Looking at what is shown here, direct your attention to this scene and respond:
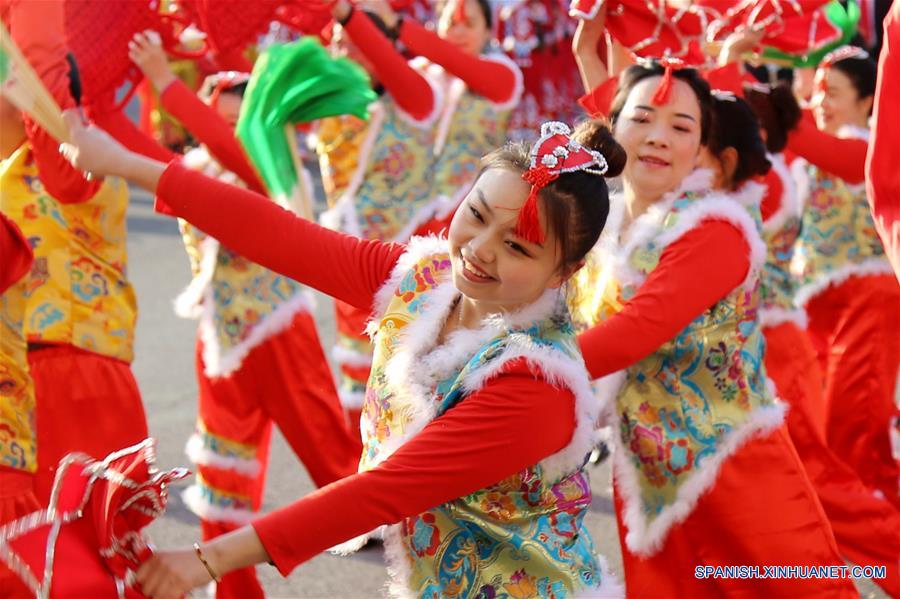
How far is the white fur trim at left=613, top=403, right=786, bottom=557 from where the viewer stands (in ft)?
9.89

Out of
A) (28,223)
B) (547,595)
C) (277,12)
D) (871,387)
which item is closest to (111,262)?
(28,223)

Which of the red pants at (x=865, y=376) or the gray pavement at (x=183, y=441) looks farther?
the red pants at (x=865, y=376)

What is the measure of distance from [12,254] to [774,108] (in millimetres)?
2465

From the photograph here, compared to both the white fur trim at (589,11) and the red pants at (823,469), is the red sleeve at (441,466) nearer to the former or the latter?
the white fur trim at (589,11)

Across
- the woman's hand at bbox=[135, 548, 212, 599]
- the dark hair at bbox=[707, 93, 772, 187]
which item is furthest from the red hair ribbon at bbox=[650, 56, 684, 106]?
the woman's hand at bbox=[135, 548, 212, 599]

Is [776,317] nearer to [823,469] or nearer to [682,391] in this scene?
[823,469]

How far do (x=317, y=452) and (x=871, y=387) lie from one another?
1.98 meters

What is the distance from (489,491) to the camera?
2127mm

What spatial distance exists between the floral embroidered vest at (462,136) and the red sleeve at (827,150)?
Answer: 1.52 m

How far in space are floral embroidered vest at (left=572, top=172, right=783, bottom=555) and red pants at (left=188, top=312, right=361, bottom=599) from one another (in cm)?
123

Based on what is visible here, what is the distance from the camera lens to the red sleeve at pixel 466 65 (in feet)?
17.3

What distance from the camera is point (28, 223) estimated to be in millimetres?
3201

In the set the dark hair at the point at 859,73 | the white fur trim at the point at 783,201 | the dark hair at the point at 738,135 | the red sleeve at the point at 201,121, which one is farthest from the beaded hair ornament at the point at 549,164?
the dark hair at the point at 859,73

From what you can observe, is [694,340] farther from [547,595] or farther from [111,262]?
[111,262]
